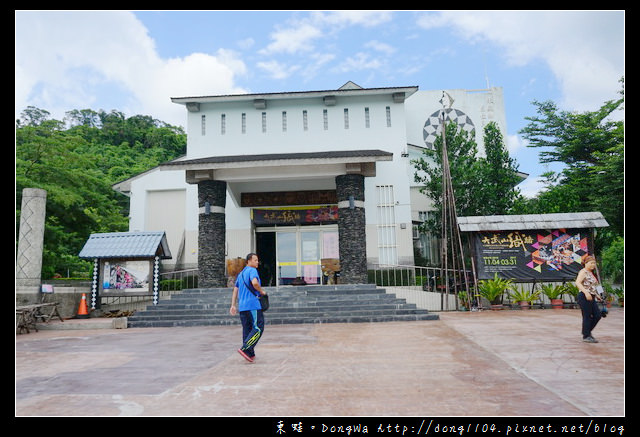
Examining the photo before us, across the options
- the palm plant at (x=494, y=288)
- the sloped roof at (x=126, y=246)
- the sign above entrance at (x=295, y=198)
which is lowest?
the palm plant at (x=494, y=288)

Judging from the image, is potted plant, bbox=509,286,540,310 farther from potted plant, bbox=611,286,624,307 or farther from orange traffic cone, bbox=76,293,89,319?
orange traffic cone, bbox=76,293,89,319

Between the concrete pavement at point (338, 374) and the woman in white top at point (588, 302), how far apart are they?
0.83 feet

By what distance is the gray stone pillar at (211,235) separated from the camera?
15.1 m

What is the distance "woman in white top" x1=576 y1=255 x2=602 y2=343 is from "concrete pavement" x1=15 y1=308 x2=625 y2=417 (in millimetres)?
252

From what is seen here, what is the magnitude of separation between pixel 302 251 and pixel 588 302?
482 inches

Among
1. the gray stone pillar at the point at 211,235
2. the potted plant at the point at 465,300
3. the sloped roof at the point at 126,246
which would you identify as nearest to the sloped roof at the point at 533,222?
the potted plant at the point at 465,300

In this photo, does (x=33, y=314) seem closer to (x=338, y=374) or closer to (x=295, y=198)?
(x=295, y=198)

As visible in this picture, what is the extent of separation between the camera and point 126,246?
13977mm

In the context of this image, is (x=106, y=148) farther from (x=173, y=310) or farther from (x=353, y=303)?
(x=353, y=303)

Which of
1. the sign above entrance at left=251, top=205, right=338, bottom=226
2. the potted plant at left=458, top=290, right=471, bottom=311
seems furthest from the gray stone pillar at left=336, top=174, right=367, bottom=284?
the potted plant at left=458, top=290, right=471, bottom=311

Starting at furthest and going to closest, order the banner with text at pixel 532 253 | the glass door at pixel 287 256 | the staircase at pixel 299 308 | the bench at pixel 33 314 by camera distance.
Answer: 1. the glass door at pixel 287 256
2. the banner with text at pixel 532 253
3. the staircase at pixel 299 308
4. the bench at pixel 33 314

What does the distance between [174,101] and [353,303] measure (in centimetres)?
1211

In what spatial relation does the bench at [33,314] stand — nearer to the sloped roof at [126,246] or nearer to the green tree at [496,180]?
the sloped roof at [126,246]
